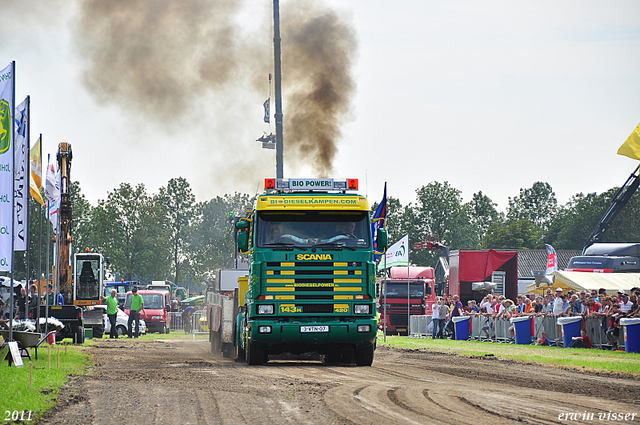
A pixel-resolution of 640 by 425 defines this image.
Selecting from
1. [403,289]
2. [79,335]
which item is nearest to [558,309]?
[79,335]

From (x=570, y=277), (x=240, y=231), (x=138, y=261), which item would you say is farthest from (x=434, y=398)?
(x=138, y=261)

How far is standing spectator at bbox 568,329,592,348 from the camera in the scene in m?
25.1

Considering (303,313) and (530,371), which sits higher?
(303,313)

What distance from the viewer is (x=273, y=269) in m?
16.9

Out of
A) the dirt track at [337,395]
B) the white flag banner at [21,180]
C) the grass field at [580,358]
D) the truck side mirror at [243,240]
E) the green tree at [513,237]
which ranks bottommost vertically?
the grass field at [580,358]

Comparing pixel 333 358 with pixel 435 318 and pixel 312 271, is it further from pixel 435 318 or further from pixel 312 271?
pixel 435 318

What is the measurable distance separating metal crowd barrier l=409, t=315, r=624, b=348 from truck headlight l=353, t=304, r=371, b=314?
9.38m

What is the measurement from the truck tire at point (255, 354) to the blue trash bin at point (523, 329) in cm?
1344

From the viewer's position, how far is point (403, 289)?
46.1m

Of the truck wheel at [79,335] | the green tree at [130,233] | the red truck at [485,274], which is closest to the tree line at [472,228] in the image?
the green tree at [130,233]

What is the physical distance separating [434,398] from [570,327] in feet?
49.8

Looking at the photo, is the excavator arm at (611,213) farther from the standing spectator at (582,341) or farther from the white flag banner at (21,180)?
the white flag banner at (21,180)

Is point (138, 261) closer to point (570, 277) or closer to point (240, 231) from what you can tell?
point (570, 277)

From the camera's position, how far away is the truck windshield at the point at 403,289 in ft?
151
